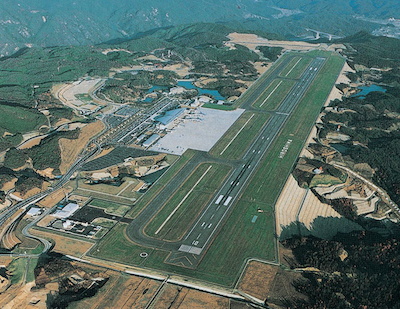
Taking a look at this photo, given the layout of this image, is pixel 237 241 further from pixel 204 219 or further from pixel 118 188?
pixel 118 188

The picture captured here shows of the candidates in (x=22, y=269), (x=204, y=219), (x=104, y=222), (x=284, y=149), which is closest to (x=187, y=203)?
(x=204, y=219)

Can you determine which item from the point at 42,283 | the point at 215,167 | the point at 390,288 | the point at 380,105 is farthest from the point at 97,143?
the point at 380,105

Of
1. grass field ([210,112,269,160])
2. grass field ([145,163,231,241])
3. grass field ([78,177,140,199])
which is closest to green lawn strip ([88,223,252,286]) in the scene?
grass field ([145,163,231,241])

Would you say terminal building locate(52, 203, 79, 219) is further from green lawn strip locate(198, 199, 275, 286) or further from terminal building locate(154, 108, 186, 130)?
terminal building locate(154, 108, 186, 130)

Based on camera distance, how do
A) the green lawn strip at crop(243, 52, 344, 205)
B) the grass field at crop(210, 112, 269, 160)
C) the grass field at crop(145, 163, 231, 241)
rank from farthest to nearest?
the grass field at crop(210, 112, 269, 160), the green lawn strip at crop(243, 52, 344, 205), the grass field at crop(145, 163, 231, 241)

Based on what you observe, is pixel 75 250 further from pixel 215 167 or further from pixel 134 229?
pixel 215 167

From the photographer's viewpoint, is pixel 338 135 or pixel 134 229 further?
pixel 338 135

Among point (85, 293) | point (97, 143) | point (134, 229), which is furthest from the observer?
point (97, 143)
